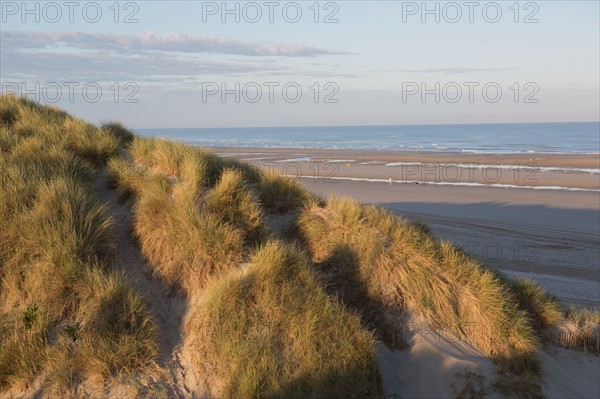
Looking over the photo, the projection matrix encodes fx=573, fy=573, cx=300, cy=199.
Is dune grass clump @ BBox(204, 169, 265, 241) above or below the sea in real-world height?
below

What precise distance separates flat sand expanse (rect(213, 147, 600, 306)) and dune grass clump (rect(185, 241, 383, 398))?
4767 millimetres

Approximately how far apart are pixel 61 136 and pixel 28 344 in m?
5.09

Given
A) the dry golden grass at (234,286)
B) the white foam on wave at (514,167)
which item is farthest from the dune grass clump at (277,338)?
the white foam on wave at (514,167)

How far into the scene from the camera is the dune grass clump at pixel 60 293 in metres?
5.38

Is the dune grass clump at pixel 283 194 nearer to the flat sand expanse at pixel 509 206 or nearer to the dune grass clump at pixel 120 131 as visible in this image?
the flat sand expanse at pixel 509 206

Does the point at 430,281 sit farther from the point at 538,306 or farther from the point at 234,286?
the point at 234,286

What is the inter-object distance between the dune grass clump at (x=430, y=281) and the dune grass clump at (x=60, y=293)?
265 centimetres

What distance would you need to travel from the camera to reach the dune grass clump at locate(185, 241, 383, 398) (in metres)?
5.40

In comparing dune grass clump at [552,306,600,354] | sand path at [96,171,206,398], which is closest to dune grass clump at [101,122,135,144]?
sand path at [96,171,206,398]

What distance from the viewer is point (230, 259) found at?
6.65 meters

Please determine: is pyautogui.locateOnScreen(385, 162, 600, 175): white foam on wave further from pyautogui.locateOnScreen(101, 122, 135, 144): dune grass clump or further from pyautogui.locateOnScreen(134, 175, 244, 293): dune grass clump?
pyautogui.locateOnScreen(134, 175, 244, 293): dune grass clump

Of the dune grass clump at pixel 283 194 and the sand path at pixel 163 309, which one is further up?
the dune grass clump at pixel 283 194

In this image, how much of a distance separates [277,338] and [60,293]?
2331mm

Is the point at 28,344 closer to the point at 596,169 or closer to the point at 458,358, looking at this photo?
the point at 458,358
